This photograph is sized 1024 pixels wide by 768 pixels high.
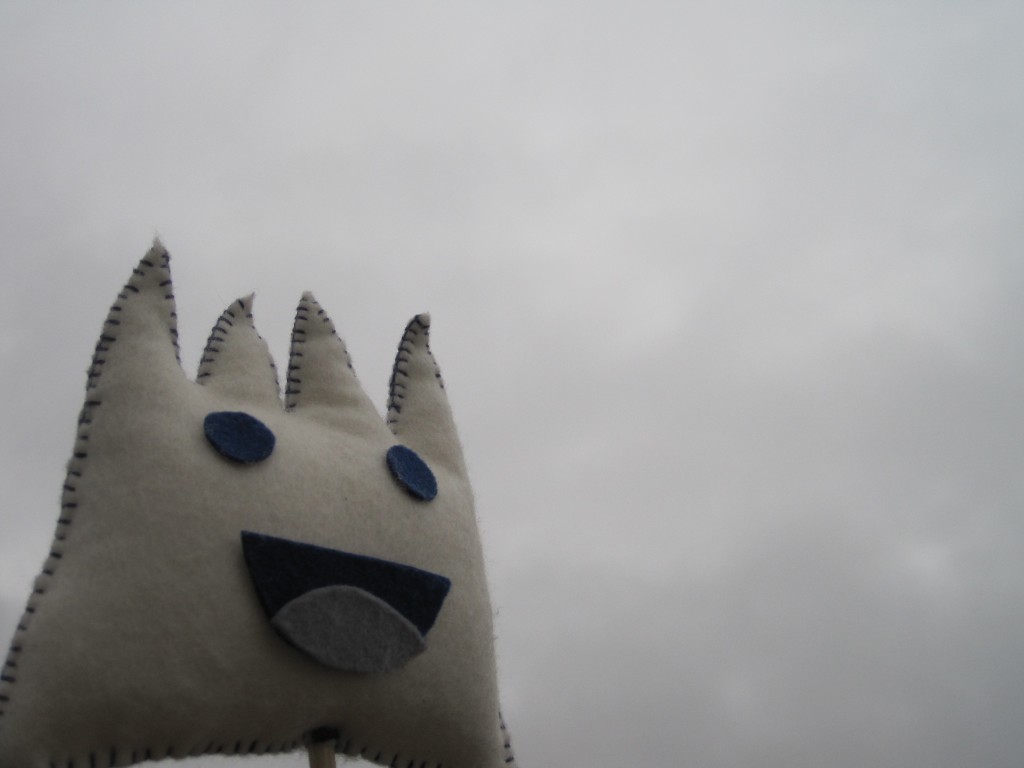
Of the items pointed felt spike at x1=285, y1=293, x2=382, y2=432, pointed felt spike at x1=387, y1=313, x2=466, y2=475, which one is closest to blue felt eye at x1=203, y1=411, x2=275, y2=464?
pointed felt spike at x1=285, y1=293, x2=382, y2=432

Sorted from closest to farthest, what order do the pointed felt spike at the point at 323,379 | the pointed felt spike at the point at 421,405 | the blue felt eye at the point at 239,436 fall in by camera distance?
the blue felt eye at the point at 239,436
the pointed felt spike at the point at 323,379
the pointed felt spike at the point at 421,405

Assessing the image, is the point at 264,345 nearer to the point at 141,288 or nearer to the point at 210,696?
the point at 141,288

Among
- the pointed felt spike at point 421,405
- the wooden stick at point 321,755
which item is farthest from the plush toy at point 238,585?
the pointed felt spike at point 421,405

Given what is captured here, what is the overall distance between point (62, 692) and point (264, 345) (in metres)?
1.22

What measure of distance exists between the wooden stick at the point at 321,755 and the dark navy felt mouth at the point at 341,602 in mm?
245

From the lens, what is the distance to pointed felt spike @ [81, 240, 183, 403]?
2488 millimetres

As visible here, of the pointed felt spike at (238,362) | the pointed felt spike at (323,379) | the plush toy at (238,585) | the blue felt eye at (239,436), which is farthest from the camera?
the pointed felt spike at (323,379)

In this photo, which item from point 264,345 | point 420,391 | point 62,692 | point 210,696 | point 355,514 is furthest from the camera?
point 420,391

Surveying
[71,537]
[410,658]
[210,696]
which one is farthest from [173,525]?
[410,658]

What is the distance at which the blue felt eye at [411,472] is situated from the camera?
2.79 metres

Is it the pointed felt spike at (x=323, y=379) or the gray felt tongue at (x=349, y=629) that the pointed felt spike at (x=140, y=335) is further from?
the gray felt tongue at (x=349, y=629)

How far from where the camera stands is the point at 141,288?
2.67m

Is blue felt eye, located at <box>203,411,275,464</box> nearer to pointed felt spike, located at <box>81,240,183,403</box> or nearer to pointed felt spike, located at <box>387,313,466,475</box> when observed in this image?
pointed felt spike, located at <box>81,240,183,403</box>

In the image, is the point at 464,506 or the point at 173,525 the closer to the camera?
the point at 173,525
